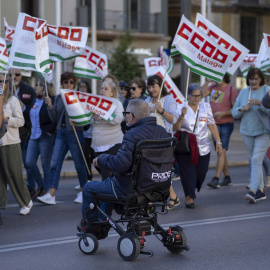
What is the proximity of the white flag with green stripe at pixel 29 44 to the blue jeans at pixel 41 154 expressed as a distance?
1.14m

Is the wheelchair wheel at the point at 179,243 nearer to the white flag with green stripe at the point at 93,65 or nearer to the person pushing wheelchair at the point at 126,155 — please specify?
the person pushing wheelchair at the point at 126,155

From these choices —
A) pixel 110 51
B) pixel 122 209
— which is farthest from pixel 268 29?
pixel 122 209

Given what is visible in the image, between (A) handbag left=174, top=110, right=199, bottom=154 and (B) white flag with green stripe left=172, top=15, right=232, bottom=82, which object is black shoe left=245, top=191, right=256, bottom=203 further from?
(B) white flag with green stripe left=172, top=15, right=232, bottom=82

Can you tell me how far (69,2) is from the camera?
124 ft

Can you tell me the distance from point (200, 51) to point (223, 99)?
3.17 m

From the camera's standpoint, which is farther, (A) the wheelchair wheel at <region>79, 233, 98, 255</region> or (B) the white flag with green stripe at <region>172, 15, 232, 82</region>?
(B) the white flag with green stripe at <region>172, 15, 232, 82</region>

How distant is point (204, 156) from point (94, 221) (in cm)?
350

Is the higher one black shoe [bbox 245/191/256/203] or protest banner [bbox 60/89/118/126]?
protest banner [bbox 60/89/118/126]

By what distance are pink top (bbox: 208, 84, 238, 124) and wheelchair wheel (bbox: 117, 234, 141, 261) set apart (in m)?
6.36

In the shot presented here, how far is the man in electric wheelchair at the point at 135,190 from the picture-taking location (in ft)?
22.5

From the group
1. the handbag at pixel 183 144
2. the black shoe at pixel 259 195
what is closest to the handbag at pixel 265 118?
the black shoe at pixel 259 195

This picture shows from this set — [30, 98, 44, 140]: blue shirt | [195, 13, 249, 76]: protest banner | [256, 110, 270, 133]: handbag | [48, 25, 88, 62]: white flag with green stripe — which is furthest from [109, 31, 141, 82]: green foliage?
[195, 13, 249, 76]: protest banner

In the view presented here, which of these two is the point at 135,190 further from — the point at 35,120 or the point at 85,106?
the point at 35,120

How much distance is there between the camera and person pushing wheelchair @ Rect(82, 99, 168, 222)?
691 centimetres
